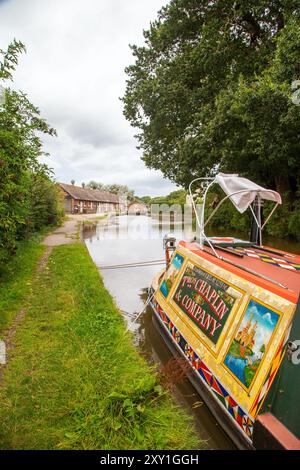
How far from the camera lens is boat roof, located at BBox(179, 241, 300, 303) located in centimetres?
269

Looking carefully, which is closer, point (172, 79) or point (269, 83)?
point (269, 83)

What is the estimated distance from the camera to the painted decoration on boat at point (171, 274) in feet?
15.1

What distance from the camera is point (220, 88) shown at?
1129 cm

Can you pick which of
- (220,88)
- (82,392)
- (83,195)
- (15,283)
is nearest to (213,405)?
(82,392)

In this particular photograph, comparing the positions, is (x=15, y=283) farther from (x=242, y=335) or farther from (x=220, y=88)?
(x=220, y=88)

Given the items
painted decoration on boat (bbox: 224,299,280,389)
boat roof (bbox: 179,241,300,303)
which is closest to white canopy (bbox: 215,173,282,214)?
boat roof (bbox: 179,241,300,303)

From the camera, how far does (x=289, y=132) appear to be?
8359 mm

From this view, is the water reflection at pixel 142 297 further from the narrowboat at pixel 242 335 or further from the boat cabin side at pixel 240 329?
the boat cabin side at pixel 240 329

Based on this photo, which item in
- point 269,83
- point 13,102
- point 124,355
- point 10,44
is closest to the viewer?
point 124,355

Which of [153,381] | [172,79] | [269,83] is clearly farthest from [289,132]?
[153,381]

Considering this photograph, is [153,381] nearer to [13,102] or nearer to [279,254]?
[279,254]

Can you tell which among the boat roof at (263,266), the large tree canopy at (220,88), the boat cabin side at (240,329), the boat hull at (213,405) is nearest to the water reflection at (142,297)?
the boat hull at (213,405)

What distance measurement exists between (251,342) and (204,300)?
1046mm

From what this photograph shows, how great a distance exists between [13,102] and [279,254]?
23.0ft
